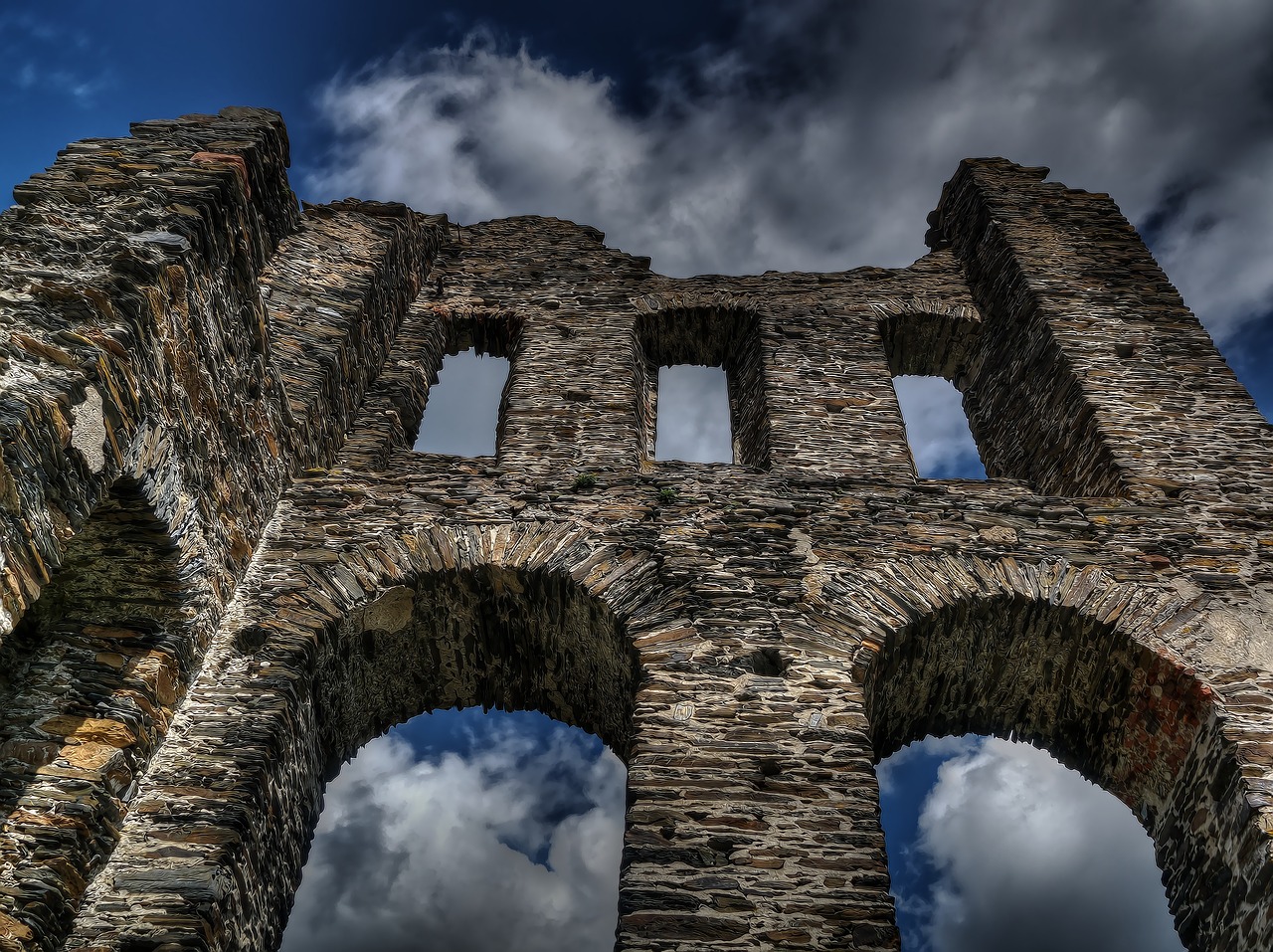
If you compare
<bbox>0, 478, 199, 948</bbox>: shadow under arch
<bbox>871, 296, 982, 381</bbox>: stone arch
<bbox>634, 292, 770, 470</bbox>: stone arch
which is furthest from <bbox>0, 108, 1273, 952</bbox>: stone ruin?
<bbox>871, 296, 982, 381</bbox>: stone arch

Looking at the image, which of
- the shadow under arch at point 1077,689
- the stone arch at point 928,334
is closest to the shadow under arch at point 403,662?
the shadow under arch at point 1077,689

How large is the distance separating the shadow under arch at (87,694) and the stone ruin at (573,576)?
0.06 ft

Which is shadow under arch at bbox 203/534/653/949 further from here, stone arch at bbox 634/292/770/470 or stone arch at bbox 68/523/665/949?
stone arch at bbox 634/292/770/470

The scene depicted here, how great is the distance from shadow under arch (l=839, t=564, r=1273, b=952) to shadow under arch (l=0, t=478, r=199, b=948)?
370 cm

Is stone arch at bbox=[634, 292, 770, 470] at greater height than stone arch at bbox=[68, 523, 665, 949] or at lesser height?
greater

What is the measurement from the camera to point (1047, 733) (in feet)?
20.6

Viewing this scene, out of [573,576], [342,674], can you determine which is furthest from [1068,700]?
[342,674]

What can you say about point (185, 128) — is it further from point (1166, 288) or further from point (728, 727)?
point (1166, 288)

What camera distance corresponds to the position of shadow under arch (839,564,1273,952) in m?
5.32

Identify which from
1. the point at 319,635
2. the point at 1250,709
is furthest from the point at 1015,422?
the point at 319,635

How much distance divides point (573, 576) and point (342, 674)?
1.51m

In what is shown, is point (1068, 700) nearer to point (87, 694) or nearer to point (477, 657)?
point (477, 657)

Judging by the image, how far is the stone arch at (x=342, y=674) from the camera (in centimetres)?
462

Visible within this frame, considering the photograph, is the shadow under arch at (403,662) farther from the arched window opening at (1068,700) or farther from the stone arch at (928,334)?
the stone arch at (928,334)
